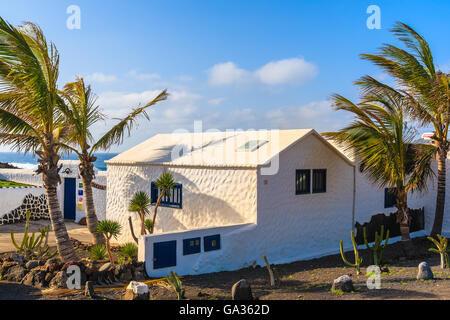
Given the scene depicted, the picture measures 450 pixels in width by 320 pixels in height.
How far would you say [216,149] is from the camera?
13.6 metres

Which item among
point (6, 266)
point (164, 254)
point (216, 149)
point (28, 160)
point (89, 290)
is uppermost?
point (28, 160)

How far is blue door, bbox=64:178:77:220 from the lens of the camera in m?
19.6

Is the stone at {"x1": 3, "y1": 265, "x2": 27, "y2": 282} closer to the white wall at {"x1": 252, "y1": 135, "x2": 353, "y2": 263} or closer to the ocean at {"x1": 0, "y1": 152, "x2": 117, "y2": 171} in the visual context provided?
the white wall at {"x1": 252, "y1": 135, "x2": 353, "y2": 263}

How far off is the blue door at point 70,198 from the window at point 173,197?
7.01 m

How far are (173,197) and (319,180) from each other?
4582 millimetres

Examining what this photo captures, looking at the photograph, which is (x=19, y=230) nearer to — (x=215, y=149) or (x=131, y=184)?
(x=131, y=184)

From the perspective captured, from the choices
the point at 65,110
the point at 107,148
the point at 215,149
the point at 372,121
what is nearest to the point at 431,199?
the point at 372,121

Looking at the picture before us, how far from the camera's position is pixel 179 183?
13398mm

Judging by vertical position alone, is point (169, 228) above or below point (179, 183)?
below

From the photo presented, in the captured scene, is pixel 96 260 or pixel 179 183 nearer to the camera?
pixel 96 260

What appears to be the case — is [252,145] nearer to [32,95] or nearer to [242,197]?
[242,197]

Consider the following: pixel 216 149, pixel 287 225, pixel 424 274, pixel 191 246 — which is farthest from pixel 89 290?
pixel 424 274

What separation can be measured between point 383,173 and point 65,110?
9.23 meters

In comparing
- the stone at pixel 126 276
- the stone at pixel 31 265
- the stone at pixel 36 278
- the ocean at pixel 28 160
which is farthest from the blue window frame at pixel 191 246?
the ocean at pixel 28 160
